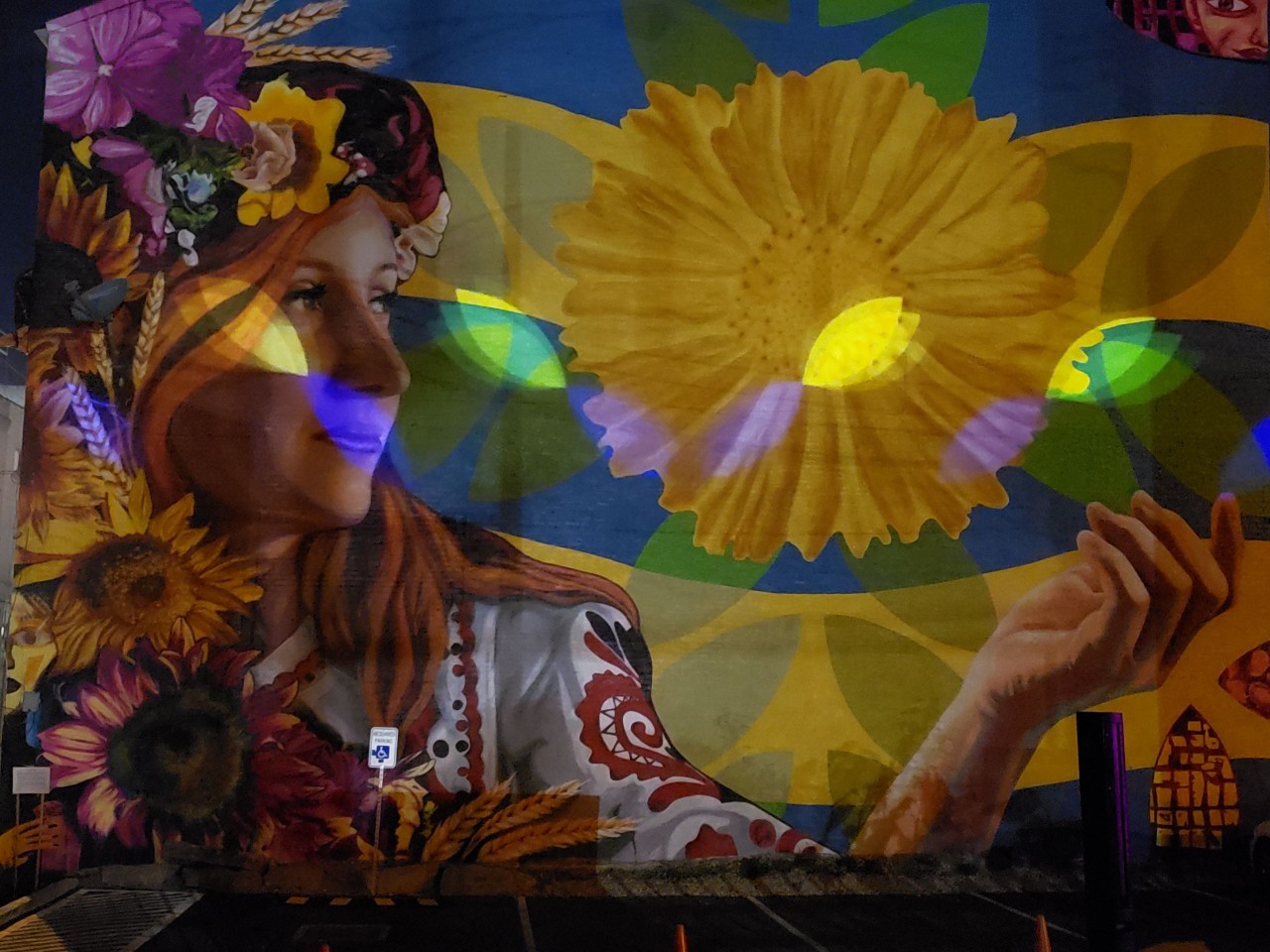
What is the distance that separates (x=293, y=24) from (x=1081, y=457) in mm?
7441

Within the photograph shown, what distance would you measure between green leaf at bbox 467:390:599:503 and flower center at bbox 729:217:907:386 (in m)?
1.61

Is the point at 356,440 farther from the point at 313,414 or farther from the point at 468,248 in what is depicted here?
the point at 468,248

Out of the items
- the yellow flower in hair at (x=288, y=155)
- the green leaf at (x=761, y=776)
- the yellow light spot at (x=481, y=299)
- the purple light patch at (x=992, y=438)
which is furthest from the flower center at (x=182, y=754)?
the purple light patch at (x=992, y=438)

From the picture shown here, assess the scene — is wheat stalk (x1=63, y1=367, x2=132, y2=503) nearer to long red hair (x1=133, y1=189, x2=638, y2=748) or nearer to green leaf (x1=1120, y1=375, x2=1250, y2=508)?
long red hair (x1=133, y1=189, x2=638, y2=748)

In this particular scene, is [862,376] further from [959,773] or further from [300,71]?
[300,71]

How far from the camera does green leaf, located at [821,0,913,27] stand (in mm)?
8570

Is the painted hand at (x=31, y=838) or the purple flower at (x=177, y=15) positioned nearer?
the painted hand at (x=31, y=838)

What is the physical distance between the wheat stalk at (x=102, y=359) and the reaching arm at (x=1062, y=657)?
6.95 meters

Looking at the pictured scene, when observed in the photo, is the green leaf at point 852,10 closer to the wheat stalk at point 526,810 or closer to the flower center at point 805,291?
the flower center at point 805,291

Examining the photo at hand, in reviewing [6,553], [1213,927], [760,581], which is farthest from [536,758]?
[1213,927]

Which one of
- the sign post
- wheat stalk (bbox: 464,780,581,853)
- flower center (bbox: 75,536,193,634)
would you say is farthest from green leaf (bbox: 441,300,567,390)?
wheat stalk (bbox: 464,780,581,853)

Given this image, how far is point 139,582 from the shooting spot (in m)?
7.84

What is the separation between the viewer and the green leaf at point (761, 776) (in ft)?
26.3

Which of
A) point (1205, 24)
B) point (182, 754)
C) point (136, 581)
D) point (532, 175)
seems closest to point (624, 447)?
point (532, 175)
